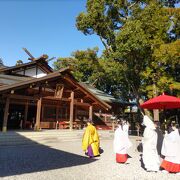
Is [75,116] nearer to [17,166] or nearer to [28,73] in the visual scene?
[28,73]

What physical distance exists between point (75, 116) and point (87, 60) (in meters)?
12.6

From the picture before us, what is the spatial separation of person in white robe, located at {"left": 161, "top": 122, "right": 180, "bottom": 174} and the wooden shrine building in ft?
33.4

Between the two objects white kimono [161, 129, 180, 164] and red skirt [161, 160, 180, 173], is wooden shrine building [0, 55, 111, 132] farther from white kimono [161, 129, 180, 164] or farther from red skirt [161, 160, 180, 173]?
red skirt [161, 160, 180, 173]

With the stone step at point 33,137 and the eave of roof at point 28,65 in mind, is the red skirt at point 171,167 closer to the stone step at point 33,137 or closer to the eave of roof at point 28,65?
the stone step at point 33,137

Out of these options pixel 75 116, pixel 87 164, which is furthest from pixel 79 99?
pixel 87 164

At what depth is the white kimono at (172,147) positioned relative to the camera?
717cm

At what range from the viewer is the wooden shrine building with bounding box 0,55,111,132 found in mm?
17172

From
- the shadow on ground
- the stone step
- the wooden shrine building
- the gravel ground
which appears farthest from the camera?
the wooden shrine building

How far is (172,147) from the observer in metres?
7.29

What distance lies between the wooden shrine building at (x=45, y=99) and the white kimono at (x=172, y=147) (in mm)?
10152

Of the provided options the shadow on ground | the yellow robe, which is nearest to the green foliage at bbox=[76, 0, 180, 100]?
the yellow robe

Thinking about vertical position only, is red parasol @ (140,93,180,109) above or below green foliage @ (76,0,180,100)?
below

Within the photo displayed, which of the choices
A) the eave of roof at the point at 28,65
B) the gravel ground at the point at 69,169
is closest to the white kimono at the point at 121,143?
the gravel ground at the point at 69,169

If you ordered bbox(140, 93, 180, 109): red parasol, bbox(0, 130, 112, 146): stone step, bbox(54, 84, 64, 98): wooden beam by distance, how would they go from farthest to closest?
bbox(54, 84, 64, 98): wooden beam < bbox(0, 130, 112, 146): stone step < bbox(140, 93, 180, 109): red parasol
